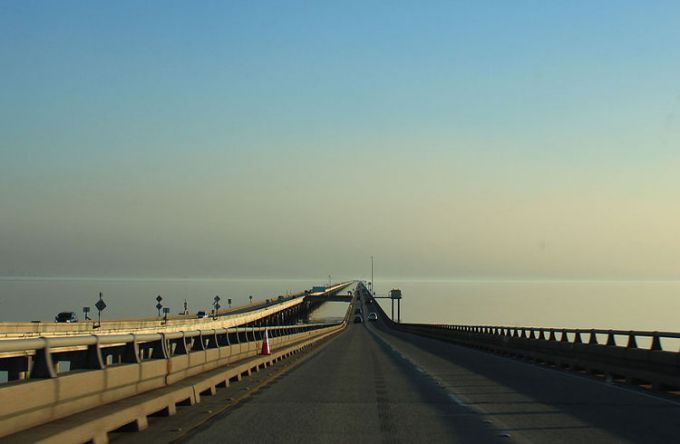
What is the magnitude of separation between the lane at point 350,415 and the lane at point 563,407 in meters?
0.55

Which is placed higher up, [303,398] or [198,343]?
[198,343]

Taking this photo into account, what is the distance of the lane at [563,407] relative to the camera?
12.4 metres

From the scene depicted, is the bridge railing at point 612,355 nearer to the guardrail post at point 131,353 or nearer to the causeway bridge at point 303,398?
the causeway bridge at point 303,398

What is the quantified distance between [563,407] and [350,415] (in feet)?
14.4

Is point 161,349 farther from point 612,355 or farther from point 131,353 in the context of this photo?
point 612,355

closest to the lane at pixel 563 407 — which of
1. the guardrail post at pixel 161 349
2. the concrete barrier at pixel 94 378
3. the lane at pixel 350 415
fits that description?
the lane at pixel 350 415

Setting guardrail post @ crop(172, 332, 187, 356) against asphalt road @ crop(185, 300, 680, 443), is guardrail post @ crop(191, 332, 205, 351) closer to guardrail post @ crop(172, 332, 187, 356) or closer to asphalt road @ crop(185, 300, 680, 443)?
guardrail post @ crop(172, 332, 187, 356)

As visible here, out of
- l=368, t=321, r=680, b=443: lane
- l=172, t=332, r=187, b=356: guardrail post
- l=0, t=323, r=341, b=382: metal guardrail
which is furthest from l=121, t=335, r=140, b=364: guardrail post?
l=368, t=321, r=680, b=443: lane

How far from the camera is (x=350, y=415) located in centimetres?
1447

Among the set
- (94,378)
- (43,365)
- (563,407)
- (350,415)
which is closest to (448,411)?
(350,415)

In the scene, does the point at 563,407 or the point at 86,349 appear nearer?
the point at 86,349

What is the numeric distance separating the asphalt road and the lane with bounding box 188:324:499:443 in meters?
0.02

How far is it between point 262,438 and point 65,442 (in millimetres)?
3397

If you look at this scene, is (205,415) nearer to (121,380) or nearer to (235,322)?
(121,380)
